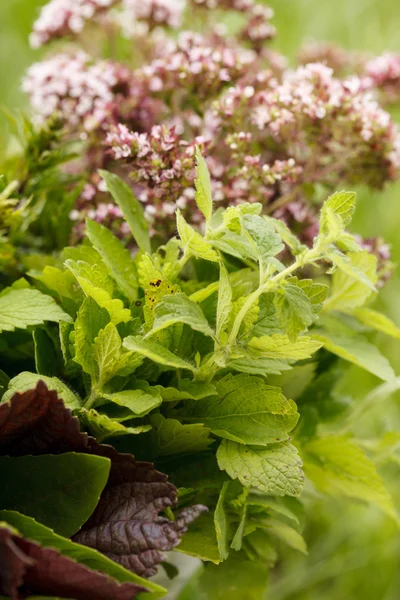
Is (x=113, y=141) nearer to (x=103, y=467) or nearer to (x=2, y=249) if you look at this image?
(x=2, y=249)

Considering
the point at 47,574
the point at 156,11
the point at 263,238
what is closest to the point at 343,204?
the point at 263,238

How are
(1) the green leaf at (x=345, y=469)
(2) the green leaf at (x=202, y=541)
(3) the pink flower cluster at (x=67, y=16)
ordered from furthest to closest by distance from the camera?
1. (3) the pink flower cluster at (x=67, y=16)
2. (1) the green leaf at (x=345, y=469)
3. (2) the green leaf at (x=202, y=541)

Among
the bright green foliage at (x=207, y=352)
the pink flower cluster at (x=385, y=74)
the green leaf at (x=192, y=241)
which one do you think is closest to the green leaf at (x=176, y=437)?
the bright green foliage at (x=207, y=352)

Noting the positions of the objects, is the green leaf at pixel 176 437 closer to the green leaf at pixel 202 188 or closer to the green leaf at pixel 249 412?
the green leaf at pixel 249 412

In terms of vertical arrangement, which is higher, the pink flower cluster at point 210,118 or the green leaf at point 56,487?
the pink flower cluster at point 210,118

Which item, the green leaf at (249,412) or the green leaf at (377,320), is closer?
the green leaf at (249,412)

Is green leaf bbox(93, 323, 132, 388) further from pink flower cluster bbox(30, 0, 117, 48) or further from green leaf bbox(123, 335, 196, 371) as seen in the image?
pink flower cluster bbox(30, 0, 117, 48)

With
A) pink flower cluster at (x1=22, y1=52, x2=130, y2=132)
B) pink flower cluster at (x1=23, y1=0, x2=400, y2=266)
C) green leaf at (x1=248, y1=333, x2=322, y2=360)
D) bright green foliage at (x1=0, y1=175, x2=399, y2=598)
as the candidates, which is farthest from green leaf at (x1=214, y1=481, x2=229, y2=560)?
pink flower cluster at (x1=22, y1=52, x2=130, y2=132)
